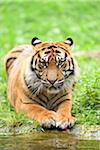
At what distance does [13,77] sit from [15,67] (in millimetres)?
303

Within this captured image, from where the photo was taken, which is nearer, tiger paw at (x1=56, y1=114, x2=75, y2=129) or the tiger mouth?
tiger paw at (x1=56, y1=114, x2=75, y2=129)

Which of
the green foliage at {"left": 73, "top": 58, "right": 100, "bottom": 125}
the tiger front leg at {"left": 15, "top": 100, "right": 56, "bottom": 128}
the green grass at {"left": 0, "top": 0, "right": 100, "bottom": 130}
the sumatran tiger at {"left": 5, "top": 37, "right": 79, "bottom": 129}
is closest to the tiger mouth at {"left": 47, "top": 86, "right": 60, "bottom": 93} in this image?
the sumatran tiger at {"left": 5, "top": 37, "right": 79, "bottom": 129}

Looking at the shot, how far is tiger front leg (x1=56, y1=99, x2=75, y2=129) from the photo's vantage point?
709 centimetres

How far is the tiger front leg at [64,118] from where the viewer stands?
7089 millimetres

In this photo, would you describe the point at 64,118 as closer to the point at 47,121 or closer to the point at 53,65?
the point at 47,121

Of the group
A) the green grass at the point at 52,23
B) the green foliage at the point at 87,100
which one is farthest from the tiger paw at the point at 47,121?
the green grass at the point at 52,23

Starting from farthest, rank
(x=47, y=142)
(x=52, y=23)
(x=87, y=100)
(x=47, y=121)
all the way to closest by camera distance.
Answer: (x=52, y=23)
(x=87, y=100)
(x=47, y=121)
(x=47, y=142)

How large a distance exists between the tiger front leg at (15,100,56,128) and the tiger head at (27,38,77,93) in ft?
0.79

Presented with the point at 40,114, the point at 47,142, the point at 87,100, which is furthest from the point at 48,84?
the point at 87,100

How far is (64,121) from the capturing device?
714 centimetres

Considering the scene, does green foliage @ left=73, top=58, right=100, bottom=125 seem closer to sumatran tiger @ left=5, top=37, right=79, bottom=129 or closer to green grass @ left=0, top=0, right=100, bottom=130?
sumatran tiger @ left=5, top=37, right=79, bottom=129

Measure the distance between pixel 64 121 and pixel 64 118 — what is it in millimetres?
49

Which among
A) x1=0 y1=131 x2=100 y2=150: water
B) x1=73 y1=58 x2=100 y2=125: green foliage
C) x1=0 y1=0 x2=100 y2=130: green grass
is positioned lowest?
x1=0 y1=131 x2=100 y2=150: water

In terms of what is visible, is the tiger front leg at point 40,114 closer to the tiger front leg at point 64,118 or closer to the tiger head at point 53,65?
the tiger front leg at point 64,118
